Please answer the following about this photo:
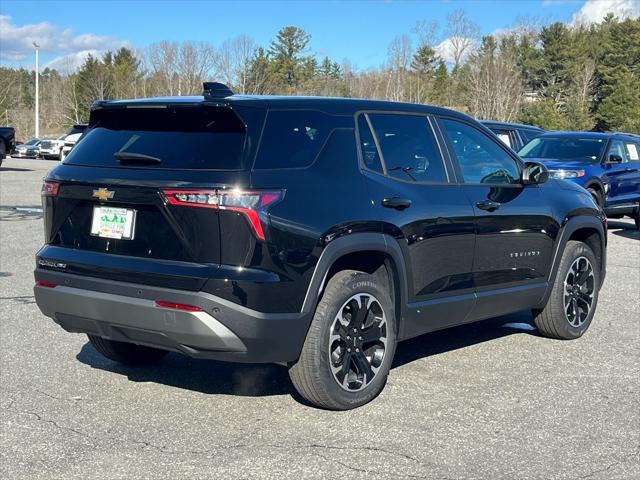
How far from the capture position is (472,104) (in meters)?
62.8

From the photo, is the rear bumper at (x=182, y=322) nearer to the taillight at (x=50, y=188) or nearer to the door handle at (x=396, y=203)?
the taillight at (x=50, y=188)

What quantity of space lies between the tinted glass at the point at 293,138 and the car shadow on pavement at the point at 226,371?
4.94 feet

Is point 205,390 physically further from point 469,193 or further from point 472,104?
point 472,104

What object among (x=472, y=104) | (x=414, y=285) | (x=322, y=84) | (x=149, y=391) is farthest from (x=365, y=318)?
(x=322, y=84)

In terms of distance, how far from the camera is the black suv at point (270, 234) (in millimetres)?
4312

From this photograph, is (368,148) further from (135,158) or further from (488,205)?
(135,158)

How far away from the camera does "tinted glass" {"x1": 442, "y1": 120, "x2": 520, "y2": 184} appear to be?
19.0ft

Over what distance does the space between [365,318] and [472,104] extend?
5986cm

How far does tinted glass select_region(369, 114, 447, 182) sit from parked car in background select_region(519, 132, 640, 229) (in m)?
9.37

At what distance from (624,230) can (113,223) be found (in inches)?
523

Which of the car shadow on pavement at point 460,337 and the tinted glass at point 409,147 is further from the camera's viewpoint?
the car shadow on pavement at point 460,337

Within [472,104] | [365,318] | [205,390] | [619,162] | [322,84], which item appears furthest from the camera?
[322,84]

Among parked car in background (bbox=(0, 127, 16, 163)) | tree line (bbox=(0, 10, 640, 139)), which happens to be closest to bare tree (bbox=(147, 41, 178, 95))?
tree line (bbox=(0, 10, 640, 139))

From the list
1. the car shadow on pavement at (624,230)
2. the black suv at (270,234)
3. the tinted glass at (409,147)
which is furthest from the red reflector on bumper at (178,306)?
the car shadow on pavement at (624,230)
